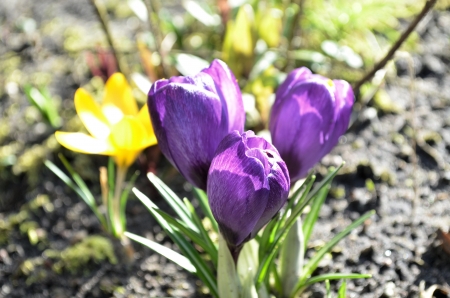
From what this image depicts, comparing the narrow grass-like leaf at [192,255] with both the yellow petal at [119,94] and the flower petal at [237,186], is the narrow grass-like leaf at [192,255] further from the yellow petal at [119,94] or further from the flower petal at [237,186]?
the yellow petal at [119,94]

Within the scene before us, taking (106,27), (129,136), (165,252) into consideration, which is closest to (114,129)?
(129,136)

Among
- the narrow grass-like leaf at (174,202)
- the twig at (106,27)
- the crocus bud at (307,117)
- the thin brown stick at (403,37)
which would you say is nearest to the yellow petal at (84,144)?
the narrow grass-like leaf at (174,202)

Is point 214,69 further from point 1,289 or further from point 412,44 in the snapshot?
point 412,44

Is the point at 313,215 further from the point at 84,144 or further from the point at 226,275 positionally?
the point at 84,144

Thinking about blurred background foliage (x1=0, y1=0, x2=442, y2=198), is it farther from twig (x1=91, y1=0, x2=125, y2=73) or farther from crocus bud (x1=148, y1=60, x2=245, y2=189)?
crocus bud (x1=148, y1=60, x2=245, y2=189)

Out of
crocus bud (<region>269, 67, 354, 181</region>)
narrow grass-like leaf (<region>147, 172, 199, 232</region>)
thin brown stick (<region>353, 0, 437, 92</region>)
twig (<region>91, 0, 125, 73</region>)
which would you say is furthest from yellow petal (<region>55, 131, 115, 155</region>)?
thin brown stick (<region>353, 0, 437, 92</region>)

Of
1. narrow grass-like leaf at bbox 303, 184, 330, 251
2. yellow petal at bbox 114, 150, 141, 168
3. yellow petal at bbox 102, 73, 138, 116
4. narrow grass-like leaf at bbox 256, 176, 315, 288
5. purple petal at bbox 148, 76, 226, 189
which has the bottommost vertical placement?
narrow grass-like leaf at bbox 303, 184, 330, 251

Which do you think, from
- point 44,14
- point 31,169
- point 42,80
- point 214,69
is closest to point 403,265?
point 214,69
